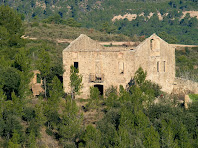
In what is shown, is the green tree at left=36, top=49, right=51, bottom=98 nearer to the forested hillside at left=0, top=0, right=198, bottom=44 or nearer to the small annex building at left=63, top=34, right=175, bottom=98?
the small annex building at left=63, top=34, right=175, bottom=98

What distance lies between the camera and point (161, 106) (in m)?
31.5

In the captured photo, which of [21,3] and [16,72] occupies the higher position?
[21,3]

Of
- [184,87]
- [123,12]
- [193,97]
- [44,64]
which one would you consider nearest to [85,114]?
[44,64]

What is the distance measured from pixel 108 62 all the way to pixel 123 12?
65.0 m

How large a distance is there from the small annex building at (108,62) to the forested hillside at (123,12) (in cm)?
4733

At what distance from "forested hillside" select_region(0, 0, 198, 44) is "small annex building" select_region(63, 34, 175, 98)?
47.3 metres

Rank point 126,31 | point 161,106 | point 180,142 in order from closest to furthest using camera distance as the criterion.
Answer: point 180,142 < point 161,106 < point 126,31

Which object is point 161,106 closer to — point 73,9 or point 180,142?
point 180,142

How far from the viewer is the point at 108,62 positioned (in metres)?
34.6

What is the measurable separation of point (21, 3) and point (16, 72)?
72721 mm

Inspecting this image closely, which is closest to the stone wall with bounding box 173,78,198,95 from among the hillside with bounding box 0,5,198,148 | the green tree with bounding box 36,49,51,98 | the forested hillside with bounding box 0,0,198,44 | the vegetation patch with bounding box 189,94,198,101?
the vegetation patch with bounding box 189,94,198,101

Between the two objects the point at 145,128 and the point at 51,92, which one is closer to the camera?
the point at 145,128

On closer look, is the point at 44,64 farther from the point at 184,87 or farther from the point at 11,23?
the point at 184,87

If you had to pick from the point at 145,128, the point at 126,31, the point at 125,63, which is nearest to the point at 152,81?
the point at 125,63
